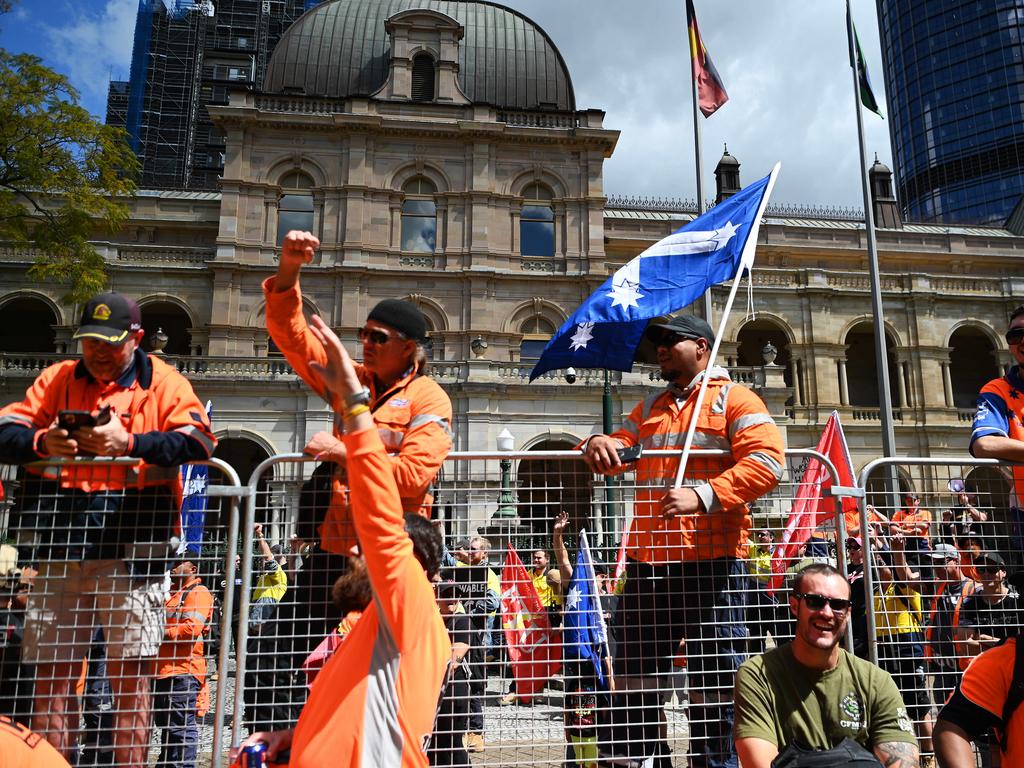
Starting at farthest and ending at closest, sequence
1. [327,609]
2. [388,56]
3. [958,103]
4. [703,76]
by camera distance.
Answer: [958,103]
[388,56]
[703,76]
[327,609]

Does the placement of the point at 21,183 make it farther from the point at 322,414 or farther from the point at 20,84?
the point at 322,414

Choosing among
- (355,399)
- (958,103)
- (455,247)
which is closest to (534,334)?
(455,247)

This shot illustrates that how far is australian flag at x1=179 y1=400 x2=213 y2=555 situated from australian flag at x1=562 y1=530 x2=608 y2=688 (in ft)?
6.55

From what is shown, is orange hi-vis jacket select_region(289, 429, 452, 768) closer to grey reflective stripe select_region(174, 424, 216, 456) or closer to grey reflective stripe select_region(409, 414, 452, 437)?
grey reflective stripe select_region(409, 414, 452, 437)

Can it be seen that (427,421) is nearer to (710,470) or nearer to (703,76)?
(710,470)

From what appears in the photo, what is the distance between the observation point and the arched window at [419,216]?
27.9m

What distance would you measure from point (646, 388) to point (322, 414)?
946 cm

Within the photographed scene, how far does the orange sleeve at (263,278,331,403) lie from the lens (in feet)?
11.4

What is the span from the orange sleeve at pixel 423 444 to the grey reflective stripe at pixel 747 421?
62.9 inches

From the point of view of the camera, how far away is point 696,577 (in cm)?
402

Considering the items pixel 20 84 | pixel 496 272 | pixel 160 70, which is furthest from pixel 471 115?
pixel 160 70

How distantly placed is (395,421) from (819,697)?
2288mm

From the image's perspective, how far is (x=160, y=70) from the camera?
60.4m

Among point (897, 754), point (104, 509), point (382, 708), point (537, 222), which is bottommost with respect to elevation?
point (897, 754)
